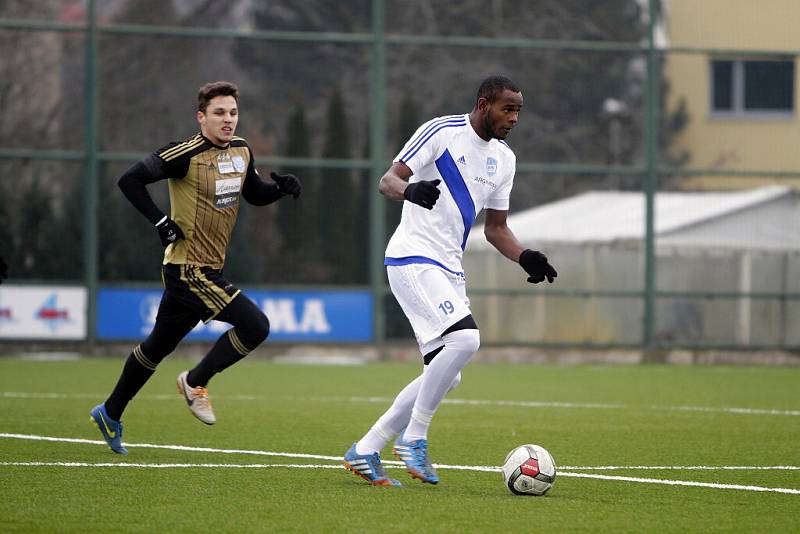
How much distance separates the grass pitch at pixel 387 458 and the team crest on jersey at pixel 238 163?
68.4 inches

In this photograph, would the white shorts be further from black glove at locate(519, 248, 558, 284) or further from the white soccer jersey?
black glove at locate(519, 248, 558, 284)

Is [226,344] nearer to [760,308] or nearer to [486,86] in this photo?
[486,86]

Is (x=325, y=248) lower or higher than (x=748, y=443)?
higher

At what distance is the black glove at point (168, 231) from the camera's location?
857 cm

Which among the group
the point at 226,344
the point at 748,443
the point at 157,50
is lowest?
the point at 748,443

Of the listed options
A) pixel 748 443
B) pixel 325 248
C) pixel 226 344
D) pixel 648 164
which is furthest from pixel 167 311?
pixel 648 164

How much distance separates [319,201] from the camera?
19.9 meters

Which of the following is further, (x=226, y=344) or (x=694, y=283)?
(x=694, y=283)

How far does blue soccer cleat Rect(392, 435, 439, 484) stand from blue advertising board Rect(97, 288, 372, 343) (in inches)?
464

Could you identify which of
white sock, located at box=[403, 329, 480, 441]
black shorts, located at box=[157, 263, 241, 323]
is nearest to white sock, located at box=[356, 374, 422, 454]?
white sock, located at box=[403, 329, 480, 441]

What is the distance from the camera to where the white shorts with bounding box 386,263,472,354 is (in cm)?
751

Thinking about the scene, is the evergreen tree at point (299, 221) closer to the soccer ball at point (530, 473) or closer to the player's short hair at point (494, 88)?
the player's short hair at point (494, 88)

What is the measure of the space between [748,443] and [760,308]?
10.9 meters

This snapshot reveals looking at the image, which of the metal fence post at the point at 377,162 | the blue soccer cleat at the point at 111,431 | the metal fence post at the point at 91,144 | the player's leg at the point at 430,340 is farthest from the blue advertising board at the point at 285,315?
the player's leg at the point at 430,340
